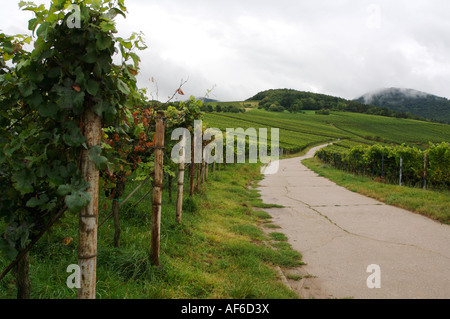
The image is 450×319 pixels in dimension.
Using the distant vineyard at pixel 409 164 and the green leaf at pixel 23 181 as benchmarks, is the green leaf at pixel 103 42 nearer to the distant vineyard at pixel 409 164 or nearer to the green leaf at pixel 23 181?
the green leaf at pixel 23 181

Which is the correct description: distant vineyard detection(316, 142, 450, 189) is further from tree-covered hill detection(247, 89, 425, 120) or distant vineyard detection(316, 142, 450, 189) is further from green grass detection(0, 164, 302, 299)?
tree-covered hill detection(247, 89, 425, 120)

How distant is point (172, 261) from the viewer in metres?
4.38

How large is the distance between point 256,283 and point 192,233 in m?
2.09

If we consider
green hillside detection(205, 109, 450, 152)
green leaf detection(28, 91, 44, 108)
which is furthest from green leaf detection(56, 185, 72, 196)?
green hillside detection(205, 109, 450, 152)

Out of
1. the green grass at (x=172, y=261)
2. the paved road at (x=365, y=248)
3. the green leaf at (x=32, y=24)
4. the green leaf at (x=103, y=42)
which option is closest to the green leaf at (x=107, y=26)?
the green leaf at (x=103, y=42)

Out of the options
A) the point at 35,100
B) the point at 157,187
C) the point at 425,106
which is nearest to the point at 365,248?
the point at 157,187

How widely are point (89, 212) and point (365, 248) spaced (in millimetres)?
5239

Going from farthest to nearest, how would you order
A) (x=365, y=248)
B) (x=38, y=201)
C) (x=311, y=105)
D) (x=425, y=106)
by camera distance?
(x=425, y=106) < (x=311, y=105) < (x=365, y=248) < (x=38, y=201)

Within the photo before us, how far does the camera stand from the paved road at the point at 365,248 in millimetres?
4141

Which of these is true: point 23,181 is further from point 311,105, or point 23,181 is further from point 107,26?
point 311,105

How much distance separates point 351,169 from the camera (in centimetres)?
2391

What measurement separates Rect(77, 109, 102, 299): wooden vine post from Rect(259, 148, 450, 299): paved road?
281cm
